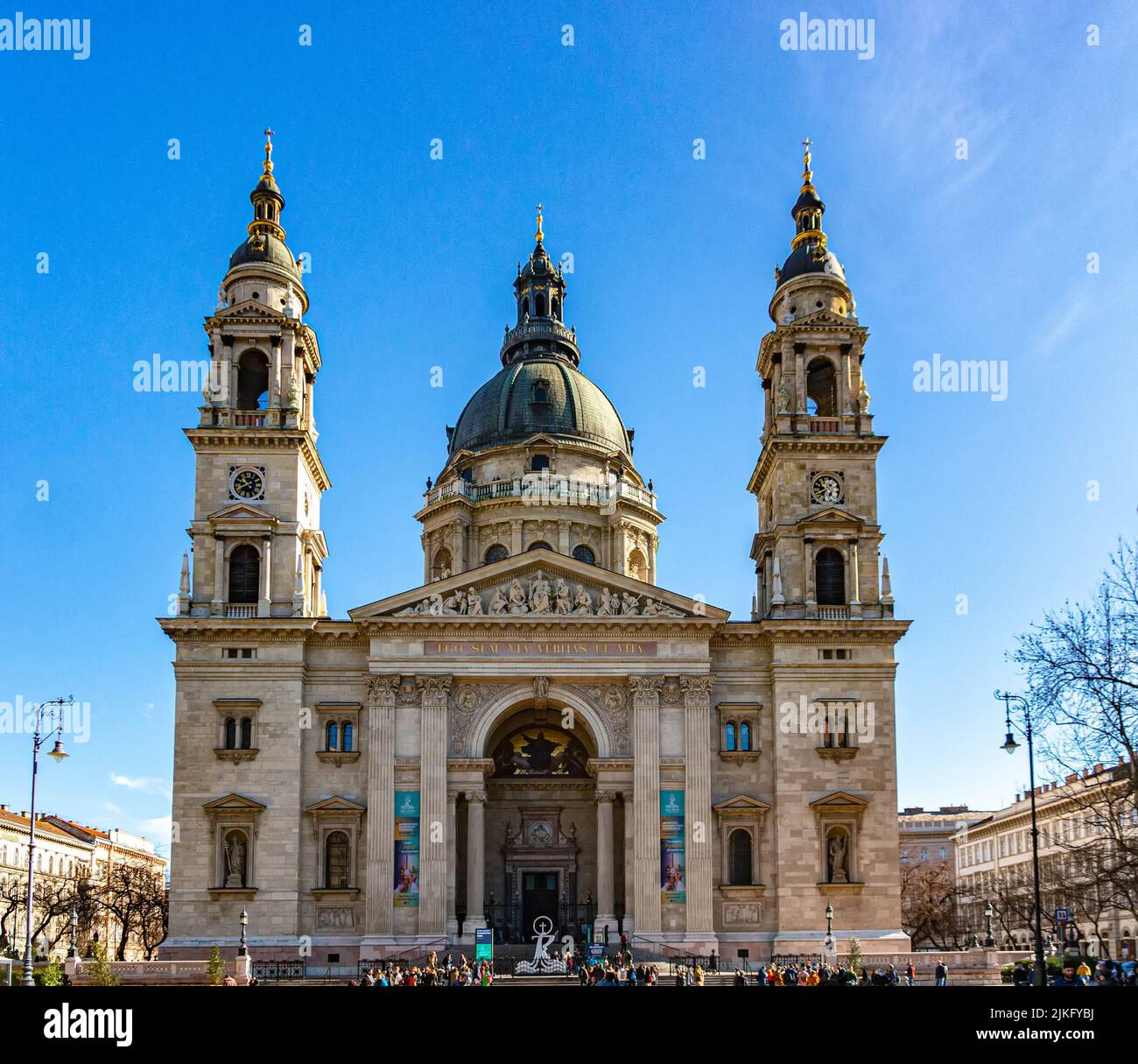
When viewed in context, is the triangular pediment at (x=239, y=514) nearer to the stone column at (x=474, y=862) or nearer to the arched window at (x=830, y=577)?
the stone column at (x=474, y=862)

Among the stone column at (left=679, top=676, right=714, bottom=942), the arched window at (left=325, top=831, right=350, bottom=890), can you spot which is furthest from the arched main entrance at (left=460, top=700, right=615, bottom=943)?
the arched window at (left=325, top=831, right=350, bottom=890)

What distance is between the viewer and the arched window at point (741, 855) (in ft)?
179

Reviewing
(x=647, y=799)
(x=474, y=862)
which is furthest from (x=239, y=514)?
(x=647, y=799)

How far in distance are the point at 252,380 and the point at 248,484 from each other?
19.2 feet

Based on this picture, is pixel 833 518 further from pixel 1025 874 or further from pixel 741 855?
pixel 1025 874

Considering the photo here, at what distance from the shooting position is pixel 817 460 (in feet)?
191

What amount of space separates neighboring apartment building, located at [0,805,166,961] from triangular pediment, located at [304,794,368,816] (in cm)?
3147

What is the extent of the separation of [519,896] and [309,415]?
22358mm

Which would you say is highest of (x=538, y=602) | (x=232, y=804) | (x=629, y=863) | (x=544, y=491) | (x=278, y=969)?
(x=544, y=491)

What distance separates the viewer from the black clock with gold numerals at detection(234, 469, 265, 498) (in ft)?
186

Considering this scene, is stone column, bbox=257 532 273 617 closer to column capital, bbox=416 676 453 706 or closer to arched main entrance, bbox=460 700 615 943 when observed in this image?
column capital, bbox=416 676 453 706

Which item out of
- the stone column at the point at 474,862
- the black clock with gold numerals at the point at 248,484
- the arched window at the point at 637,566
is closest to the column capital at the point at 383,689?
the stone column at the point at 474,862

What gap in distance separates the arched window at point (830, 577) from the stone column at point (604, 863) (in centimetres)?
1197

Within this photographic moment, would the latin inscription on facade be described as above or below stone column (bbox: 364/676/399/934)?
above
